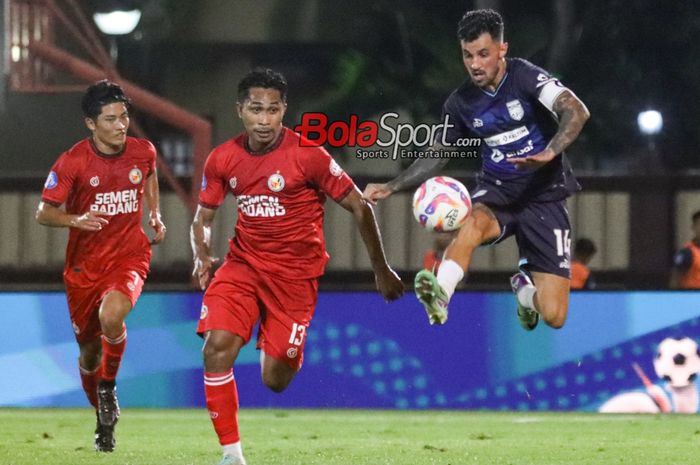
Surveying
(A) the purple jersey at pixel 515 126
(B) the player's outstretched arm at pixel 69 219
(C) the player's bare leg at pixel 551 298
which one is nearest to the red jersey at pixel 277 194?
(B) the player's outstretched arm at pixel 69 219

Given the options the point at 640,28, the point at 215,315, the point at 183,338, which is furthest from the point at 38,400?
the point at 640,28

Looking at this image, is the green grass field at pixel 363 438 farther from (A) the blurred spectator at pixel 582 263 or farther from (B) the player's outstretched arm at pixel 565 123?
(B) the player's outstretched arm at pixel 565 123

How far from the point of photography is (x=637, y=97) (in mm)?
11977

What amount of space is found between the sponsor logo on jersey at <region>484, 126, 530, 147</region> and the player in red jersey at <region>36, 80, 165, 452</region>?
193 centimetres

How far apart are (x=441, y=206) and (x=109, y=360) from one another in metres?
2.10

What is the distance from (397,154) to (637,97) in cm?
177

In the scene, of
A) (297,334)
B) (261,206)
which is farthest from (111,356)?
(261,206)

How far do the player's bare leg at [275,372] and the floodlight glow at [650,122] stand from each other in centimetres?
460

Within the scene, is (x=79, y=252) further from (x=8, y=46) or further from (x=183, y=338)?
(x=8, y=46)

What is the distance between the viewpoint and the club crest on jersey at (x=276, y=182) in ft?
26.3

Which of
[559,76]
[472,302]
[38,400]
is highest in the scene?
[559,76]

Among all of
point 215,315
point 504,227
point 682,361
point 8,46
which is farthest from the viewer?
point 8,46

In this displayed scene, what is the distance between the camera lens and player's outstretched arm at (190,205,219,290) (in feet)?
26.3

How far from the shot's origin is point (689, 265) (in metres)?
11.6
